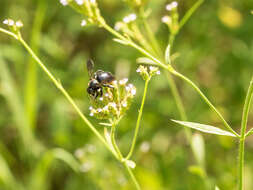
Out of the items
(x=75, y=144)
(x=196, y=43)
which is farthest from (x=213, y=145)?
(x=75, y=144)

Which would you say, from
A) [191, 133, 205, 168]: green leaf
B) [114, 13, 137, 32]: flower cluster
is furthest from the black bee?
[191, 133, 205, 168]: green leaf

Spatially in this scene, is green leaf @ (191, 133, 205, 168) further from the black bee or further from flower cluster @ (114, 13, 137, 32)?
flower cluster @ (114, 13, 137, 32)

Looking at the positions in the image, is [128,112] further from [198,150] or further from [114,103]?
[114,103]

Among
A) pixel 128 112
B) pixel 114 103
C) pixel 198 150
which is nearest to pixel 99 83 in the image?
pixel 114 103

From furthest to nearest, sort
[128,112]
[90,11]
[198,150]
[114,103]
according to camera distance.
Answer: [128,112] < [198,150] < [90,11] < [114,103]

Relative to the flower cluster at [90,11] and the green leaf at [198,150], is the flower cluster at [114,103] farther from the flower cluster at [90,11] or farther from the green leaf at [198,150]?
the green leaf at [198,150]

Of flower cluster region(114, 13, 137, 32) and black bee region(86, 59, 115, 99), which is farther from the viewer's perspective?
flower cluster region(114, 13, 137, 32)

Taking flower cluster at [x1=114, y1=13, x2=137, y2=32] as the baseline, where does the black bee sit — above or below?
below

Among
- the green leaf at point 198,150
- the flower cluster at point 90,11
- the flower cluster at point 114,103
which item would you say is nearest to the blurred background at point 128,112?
the green leaf at point 198,150
